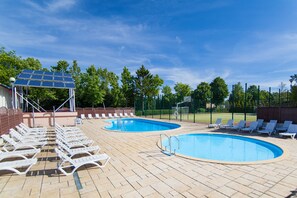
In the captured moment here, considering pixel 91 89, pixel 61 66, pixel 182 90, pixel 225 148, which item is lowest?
pixel 225 148

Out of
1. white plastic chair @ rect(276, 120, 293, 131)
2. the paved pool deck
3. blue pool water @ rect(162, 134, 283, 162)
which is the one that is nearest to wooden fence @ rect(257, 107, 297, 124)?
white plastic chair @ rect(276, 120, 293, 131)

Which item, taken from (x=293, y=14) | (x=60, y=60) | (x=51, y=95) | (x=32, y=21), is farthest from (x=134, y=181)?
(x=60, y=60)

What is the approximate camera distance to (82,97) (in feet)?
88.4

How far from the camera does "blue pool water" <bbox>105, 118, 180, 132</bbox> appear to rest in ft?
49.9

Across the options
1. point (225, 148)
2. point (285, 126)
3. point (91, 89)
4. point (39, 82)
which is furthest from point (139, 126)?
point (285, 126)

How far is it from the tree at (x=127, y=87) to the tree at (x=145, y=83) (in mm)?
1188

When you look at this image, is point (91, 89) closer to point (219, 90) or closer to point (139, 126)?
point (139, 126)

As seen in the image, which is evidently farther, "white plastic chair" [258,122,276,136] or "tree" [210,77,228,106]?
"tree" [210,77,228,106]

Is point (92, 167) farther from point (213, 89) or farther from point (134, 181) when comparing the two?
point (213, 89)

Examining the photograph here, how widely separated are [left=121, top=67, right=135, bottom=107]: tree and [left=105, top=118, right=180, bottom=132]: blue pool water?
8943mm

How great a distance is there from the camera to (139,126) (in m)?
17.7

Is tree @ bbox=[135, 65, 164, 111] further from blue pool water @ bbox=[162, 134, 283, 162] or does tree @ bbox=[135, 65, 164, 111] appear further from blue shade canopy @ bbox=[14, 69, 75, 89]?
blue pool water @ bbox=[162, 134, 283, 162]

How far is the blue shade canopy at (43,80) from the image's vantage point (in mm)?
11616

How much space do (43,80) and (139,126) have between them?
33.0 feet
